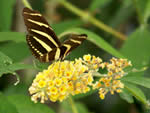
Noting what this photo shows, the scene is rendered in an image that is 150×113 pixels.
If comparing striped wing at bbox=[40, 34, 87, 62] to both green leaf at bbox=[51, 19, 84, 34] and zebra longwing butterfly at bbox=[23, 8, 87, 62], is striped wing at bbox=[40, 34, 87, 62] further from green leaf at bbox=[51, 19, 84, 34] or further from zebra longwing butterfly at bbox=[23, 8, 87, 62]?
green leaf at bbox=[51, 19, 84, 34]

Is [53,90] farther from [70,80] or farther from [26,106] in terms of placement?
[26,106]

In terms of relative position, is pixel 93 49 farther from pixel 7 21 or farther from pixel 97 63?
pixel 97 63

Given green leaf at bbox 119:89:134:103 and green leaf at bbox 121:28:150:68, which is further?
green leaf at bbox 121:28:150:68

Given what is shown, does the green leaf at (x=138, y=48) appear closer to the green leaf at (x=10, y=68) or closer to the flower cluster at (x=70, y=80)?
the flower cluster at (x=70, y=80)

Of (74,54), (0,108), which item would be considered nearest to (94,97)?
(74,54)

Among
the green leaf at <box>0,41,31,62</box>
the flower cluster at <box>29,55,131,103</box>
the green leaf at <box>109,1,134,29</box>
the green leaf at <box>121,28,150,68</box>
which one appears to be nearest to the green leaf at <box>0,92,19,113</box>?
the flower cluster at <box>29,55,131,103</box>
